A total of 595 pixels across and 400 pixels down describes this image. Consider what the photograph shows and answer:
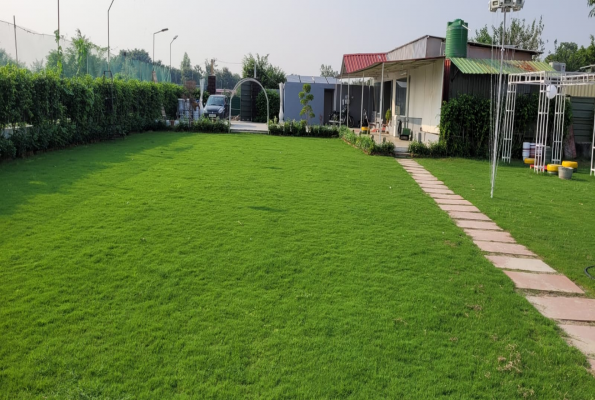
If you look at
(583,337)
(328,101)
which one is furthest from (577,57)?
(583,337)

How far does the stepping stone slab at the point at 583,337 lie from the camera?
141 inches

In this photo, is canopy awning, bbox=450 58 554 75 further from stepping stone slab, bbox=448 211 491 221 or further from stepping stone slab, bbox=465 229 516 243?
stepping stone slab, bbox=465 229 516 243

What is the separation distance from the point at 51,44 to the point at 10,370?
15.2m

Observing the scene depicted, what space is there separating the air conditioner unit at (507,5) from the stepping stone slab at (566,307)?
21.4ft

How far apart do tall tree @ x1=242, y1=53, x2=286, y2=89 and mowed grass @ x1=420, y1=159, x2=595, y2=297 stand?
2866cm

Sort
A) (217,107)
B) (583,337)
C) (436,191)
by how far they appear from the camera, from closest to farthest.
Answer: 1. (583,337)
2. (436,191)
3. (217,107)

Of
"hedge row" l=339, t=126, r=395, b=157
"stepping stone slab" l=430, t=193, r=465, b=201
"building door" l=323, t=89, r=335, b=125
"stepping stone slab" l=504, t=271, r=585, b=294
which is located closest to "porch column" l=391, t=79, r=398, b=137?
"hedge row" l=339, t=126, r=395, b=157

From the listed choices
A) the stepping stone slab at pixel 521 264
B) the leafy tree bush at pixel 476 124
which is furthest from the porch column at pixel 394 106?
the stepping stone slab at pixel 521 264

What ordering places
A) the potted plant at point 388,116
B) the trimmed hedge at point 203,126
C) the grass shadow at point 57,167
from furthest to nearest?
1. the potted plant at point 388,116
2. the trimmed hedge at point 203,126
3. the grass shadow at point 57,167

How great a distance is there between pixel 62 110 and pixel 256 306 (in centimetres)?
1154

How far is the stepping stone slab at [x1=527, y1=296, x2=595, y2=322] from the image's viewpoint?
4.13 m

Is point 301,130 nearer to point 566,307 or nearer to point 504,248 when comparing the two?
point 504,248

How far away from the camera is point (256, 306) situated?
13.2ft

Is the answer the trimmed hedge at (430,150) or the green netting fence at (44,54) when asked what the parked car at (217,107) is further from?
the trimmed hedge at (430,150)
